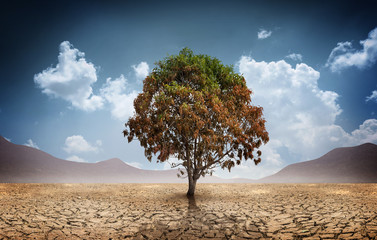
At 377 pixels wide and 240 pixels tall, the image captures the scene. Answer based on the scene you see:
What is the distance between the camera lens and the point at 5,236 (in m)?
6.97

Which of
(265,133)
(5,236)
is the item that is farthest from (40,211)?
(265,133)

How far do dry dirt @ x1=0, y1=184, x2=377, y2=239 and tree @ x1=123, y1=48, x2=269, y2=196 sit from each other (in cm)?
256

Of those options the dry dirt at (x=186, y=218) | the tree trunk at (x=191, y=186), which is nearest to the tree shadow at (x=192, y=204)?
the dry dirt at (x=186, y=218)

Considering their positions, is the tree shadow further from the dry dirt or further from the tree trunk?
the tree trunk

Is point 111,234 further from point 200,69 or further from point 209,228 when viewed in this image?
point 200,69

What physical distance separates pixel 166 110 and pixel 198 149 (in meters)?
3.06

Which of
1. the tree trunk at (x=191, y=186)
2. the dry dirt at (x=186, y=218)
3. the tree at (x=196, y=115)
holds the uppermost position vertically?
the tree at (x=196, y=115)

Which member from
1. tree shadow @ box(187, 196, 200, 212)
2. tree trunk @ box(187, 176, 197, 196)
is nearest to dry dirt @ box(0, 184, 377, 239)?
tree shadow @ box(187, 196, 200, 212)

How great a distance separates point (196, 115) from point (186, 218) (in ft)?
15.2

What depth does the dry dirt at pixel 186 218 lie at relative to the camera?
23.9ft

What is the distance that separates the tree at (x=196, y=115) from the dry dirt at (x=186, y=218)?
2556 millimetres

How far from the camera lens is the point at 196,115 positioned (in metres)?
11.0

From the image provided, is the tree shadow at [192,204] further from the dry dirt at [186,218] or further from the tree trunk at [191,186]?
the tree trunk at [191,186]

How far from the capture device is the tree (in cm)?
1120
